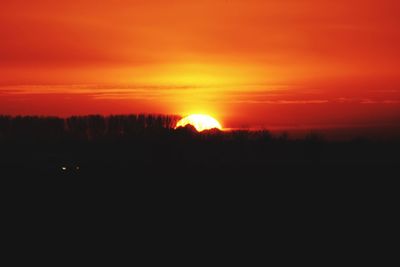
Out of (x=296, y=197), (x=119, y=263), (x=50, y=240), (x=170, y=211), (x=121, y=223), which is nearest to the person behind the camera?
(x=119, y=263)

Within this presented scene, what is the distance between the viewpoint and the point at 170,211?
2002 centimetres

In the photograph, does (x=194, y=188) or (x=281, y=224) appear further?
(x=194, y=188)

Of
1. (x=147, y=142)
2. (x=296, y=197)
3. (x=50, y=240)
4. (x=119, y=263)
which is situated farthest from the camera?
(x=147, y=142)

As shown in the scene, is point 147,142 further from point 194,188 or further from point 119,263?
point 119,263

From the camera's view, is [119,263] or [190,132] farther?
[190,132]

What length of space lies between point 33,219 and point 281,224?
764 centimetres

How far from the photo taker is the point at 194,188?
2467 cm

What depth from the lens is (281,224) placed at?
18125 mm

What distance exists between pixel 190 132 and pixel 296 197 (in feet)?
111

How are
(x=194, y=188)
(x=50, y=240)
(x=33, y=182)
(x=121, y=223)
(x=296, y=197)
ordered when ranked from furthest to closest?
(x=33, y=182)
(x=194, y=188)
(x=296, y=197)
(x=121, y=223)
(x=50, y=240)

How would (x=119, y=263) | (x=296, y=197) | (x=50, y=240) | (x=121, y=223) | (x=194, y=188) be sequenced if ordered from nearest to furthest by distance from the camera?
1. (x=119, y=263)
2. (x=50, y=240)
3. (x=121, y=223)
4. (x=296, y=197)
5. (x=194, y=188)

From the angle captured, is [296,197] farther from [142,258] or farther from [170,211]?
[142,258]

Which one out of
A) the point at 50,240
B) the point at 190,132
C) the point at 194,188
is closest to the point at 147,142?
the point at 190,132

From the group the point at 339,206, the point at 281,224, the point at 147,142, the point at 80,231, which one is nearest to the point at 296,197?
the point at 339,206
